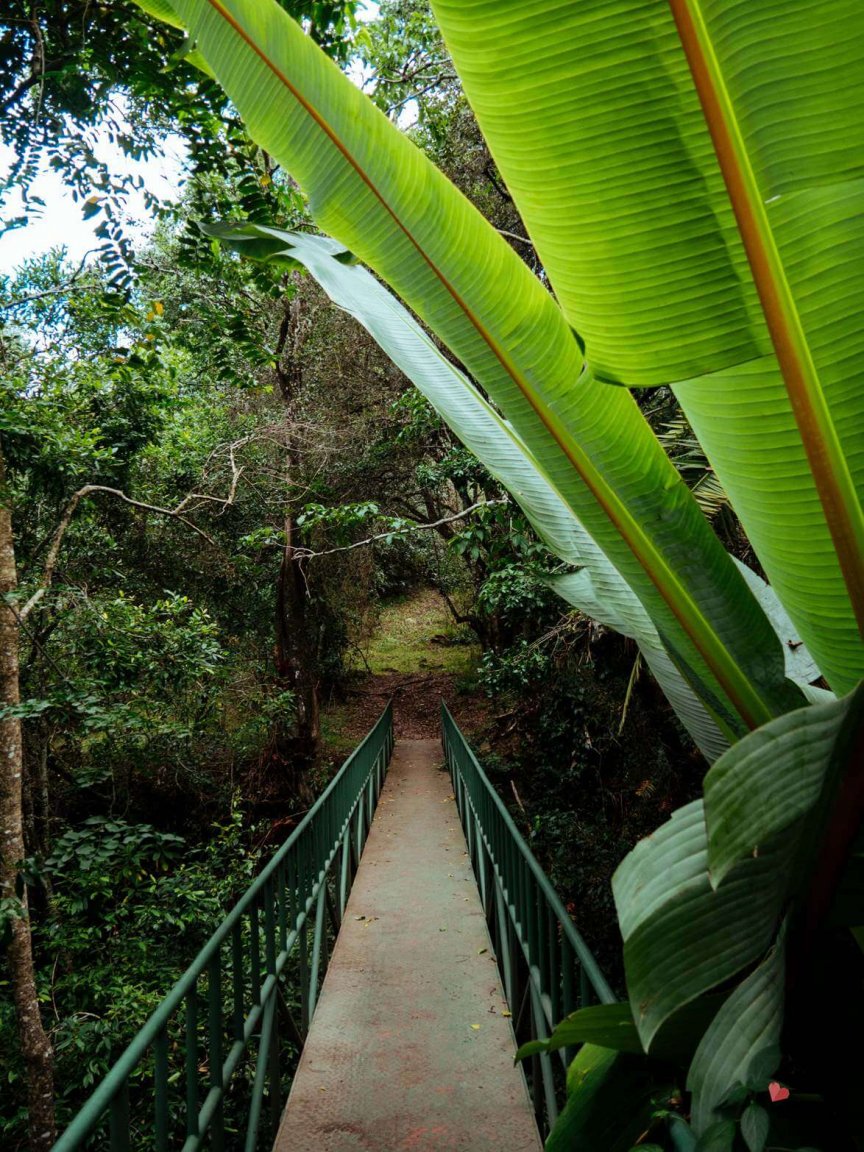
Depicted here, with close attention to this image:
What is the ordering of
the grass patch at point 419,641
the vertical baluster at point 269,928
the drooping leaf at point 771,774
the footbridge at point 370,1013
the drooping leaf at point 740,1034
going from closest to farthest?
the drooping leaf at point 771,774 < the drooping leaf at point 740,1034 < the footbridge at point 370,1013 < the vertical baluster at point 269,928 < the grass patch at point 419,641

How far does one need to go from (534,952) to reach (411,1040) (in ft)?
3.20

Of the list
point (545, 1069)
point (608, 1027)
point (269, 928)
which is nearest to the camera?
point (608, 1027)

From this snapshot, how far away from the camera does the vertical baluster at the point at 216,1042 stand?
2.50m

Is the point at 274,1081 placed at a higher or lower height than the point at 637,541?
lower

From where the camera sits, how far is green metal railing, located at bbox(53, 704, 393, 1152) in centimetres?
192

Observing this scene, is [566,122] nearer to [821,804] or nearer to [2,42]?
[821,804]

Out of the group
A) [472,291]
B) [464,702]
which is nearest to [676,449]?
[472,291]

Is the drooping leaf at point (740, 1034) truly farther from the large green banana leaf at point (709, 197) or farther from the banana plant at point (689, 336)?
the large green banana leaf at point (709, 197)

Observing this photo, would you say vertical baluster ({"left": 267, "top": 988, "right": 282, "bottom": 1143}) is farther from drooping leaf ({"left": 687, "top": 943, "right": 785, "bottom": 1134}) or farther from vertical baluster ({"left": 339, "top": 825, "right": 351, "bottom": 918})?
drooping leaf ({"left": 687, "top": 943, "right": 785, "bottom": 1134})

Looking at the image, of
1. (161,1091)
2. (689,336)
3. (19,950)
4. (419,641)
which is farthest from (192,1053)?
(419,641)

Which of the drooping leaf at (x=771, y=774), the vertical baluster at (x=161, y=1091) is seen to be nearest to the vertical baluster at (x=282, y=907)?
the vertical baluster at (x=161, y=1091)

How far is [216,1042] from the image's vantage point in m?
2.62

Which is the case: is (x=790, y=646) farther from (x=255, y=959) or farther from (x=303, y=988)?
(x=303, y=988)

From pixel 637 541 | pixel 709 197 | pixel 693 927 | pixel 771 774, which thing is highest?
pixel 709 197
